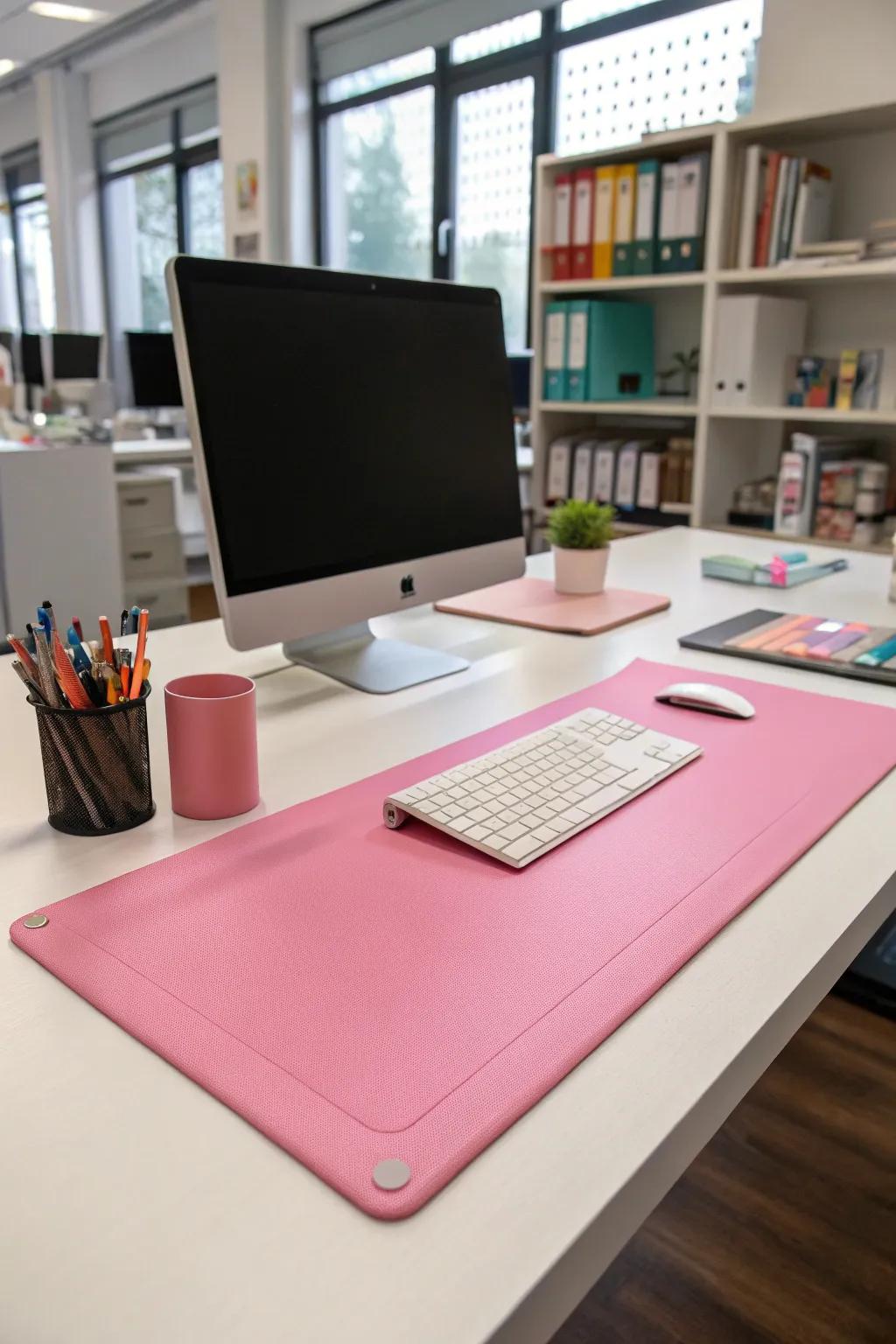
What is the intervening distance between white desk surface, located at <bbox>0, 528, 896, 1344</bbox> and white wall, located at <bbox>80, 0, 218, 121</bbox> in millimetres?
6450

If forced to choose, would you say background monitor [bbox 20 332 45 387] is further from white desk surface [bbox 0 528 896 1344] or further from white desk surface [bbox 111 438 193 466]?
white desk surface [bbox 0 528 896 1344]

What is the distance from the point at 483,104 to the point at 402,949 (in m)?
5.06

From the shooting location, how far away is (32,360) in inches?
188

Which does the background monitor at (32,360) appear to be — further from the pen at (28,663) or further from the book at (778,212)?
the pen at (28,663)

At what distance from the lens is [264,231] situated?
546cm

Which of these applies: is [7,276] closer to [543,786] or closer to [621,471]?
[621,471]

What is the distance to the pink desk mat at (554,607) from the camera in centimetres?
142

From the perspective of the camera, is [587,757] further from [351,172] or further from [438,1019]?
[351,172]

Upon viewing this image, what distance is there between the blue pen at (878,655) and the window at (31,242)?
25.0ft

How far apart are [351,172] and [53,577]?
10.4 ft

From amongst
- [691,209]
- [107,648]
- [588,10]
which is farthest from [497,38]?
[107,648]

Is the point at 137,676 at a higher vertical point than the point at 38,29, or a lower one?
lower

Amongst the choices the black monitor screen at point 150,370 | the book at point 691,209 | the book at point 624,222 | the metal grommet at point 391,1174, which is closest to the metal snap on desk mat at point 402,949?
the metal grommet at point 391,1174

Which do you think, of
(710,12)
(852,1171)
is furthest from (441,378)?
(710,12)
